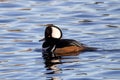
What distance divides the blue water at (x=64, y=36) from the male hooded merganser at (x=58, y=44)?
11.2 inches

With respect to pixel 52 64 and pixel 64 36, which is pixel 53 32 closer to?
pixel 64 36

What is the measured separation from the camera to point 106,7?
2383cm

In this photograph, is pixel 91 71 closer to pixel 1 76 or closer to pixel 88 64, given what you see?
pixel 88 64

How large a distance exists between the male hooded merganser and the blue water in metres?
0.28

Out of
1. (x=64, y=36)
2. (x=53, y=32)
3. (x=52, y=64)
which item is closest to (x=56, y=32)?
(x=53, y=32)

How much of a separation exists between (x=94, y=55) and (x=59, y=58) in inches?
35.8

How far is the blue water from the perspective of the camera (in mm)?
14797

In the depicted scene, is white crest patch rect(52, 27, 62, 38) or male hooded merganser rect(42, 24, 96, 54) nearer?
male hooded merganser rect(42, 24, 96, 54)

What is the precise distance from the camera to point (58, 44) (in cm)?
1797

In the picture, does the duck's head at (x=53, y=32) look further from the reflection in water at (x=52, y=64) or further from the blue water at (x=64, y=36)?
the reflection in water at (x=52, y=64)

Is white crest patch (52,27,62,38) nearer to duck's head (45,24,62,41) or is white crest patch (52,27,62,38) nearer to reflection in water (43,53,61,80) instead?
duck's head (45,24,62,41)

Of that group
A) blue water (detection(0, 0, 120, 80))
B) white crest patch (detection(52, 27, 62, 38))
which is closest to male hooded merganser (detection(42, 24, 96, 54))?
white crest patch (detection(52, 27, 62, 38))

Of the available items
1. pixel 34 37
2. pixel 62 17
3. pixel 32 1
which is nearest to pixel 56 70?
pixel 34 37

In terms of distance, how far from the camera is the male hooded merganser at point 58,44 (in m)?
17.6
